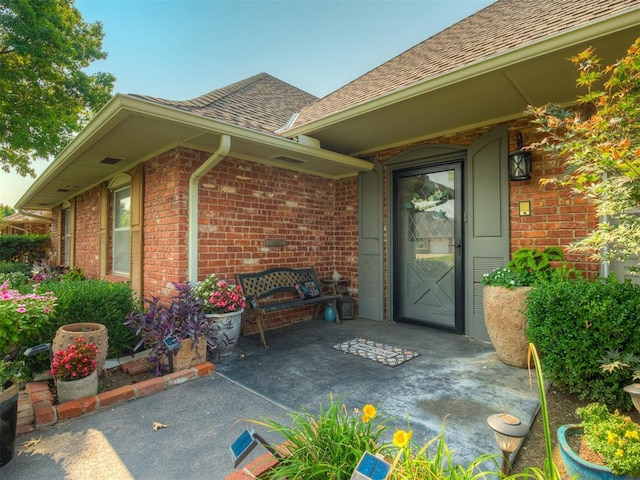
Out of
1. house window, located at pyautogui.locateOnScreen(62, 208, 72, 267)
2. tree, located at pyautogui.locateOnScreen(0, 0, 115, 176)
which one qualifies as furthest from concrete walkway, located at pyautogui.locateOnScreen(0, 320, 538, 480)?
tree, located at pyautogui.locateOnScreen(0, 0, 115, 176)

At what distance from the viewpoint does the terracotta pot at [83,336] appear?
2568mm

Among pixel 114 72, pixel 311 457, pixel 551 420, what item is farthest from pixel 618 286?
pixel 114 72

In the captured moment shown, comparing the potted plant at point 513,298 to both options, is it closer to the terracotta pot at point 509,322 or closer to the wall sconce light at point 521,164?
the terracotta pot at point 509,322

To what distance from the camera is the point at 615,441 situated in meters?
1.41

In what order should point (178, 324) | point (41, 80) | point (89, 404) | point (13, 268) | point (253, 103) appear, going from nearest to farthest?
point (89, 404), point (178, 324), point (253, 103), point (13, 268), point (41, 80)

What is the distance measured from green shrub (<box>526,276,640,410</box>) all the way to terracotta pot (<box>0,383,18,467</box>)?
3.50 m

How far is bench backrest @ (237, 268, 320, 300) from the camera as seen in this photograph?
4223 millimetres

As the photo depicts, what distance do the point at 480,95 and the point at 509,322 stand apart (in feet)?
7.35

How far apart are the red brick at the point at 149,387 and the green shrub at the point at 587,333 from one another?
303 cm

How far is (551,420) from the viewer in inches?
84.8

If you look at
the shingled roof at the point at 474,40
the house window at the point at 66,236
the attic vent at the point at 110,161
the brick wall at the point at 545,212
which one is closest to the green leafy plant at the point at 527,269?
the brick wall at the point at 545,212

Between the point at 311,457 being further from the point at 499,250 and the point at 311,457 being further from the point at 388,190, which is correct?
the point at 388,190

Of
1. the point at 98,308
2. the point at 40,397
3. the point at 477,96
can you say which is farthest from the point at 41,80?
the point at 477,96

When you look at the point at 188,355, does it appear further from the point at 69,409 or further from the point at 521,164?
the point at 521,164
